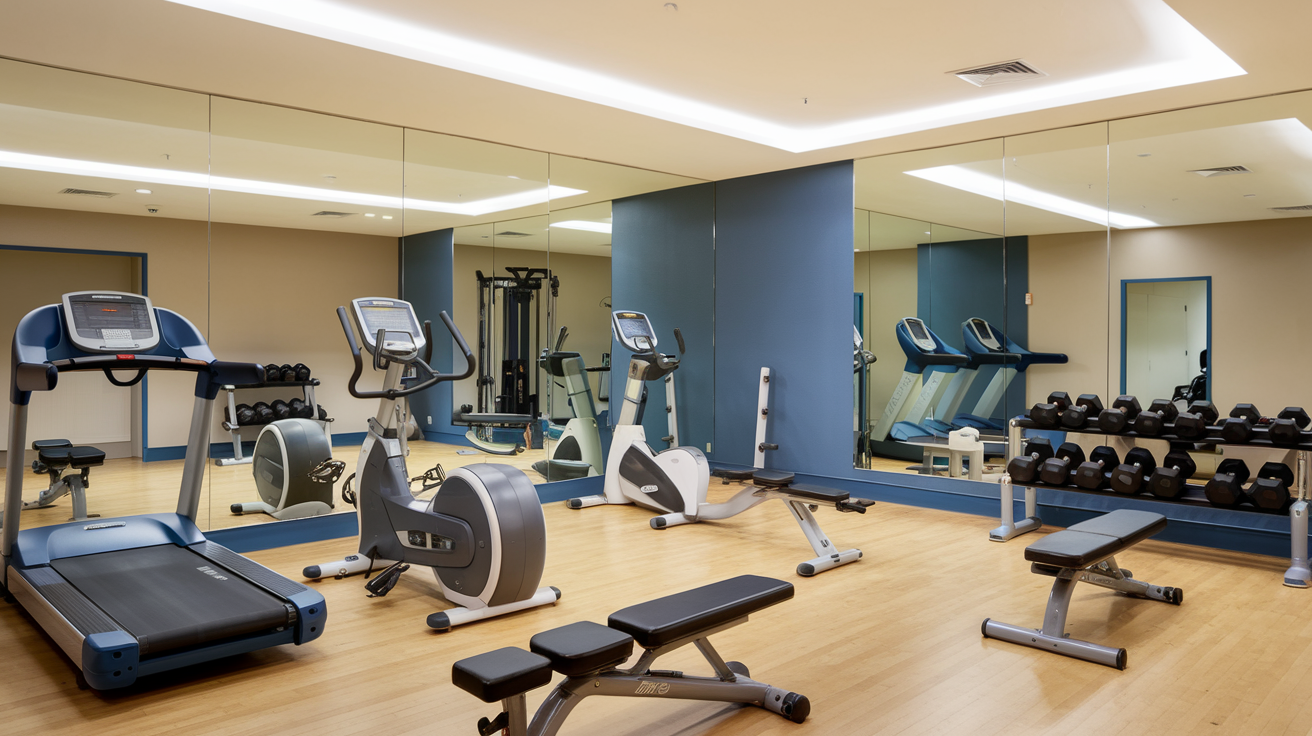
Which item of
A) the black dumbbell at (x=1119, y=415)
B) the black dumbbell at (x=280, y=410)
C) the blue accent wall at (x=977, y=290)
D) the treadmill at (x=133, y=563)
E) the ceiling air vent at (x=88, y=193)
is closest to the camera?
the treadmill at (x=133, y=563)

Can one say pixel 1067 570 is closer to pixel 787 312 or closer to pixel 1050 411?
pixel 1050 411

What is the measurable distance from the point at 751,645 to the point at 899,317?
11.5 feet

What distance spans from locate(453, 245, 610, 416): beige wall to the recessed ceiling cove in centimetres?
150

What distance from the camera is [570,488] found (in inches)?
245

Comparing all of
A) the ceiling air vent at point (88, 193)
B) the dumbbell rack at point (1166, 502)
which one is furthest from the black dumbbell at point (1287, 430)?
the ceiling air vent at point (88, 193)

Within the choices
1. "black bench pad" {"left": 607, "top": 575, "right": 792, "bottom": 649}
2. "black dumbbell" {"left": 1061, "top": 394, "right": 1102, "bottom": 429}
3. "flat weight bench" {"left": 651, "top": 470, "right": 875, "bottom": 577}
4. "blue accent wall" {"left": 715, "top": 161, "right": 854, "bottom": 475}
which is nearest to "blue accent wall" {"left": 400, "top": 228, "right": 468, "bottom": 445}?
"flat weight bench" {"left": 651, "top": 470, "right": 875, "bottom": 577}

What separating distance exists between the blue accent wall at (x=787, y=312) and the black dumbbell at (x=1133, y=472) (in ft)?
6.44

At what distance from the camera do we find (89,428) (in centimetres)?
421

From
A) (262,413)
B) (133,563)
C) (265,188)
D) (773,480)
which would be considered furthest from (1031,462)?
(265,188)

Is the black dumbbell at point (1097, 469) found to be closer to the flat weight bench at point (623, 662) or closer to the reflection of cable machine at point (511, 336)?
the flat weight bench at point (623, 662)

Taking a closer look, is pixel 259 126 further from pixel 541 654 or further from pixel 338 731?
pixel 541 654

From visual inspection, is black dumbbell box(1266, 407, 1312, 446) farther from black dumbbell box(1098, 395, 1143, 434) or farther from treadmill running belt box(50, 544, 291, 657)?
treadmill running belt box(50, 544, 291, 657)

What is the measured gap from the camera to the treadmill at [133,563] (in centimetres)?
274

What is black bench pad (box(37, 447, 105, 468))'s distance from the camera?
3977 millimetres
